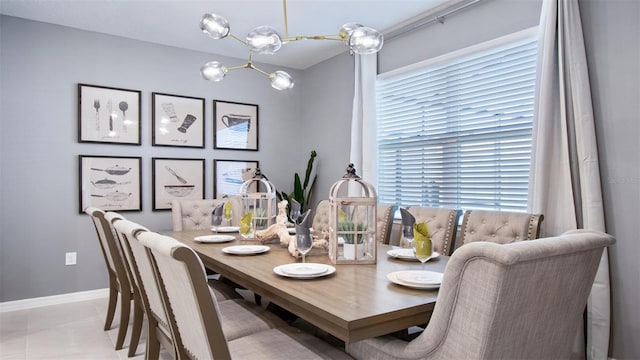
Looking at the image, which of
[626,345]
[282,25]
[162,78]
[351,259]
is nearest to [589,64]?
[626,345]

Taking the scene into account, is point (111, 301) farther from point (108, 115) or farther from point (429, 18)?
point (429, 18)

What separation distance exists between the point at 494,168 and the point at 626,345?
53.3 inches

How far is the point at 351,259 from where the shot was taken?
1.96 m

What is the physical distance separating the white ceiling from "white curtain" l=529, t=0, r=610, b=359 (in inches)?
40.9

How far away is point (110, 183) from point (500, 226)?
3.47m

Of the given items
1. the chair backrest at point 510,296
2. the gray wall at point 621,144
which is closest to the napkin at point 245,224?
the chair backrest at point 510,296

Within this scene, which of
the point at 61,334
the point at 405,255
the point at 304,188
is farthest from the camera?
the point at 304,188

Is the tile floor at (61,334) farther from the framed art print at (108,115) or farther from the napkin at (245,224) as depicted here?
the framed art print at (108,115)

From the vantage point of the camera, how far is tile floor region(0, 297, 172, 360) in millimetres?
2613

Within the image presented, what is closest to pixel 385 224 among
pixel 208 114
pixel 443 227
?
pixel 443 227

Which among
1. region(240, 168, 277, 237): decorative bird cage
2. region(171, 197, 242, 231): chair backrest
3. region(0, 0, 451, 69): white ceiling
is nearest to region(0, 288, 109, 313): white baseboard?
region(171, 197, 242, 231): chair backrest

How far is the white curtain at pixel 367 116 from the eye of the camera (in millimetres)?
4043

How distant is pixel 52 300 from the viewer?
367 centimetres

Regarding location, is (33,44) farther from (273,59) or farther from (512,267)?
(512,267)
